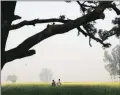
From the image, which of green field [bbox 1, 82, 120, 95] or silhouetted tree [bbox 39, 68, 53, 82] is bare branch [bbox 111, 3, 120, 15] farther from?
silhouetted tree [bbox 39, 68, 53, 82]

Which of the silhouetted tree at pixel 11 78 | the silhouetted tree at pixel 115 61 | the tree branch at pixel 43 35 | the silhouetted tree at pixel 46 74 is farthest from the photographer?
the silhouetted tree at pixel 46 74

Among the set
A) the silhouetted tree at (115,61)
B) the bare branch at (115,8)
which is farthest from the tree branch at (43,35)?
the silhouetted tree at (115,61)

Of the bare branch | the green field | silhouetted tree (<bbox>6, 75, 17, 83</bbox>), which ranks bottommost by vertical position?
the green field

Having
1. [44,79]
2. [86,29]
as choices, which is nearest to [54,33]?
[86,29]

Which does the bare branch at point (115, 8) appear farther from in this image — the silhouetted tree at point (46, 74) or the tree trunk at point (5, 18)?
the silhouetted tree at point (46, 74)

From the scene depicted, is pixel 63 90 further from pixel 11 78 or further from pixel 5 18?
pixel 11 78

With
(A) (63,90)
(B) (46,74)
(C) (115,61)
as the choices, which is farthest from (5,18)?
(B) (46,74)

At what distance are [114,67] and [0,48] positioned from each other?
336ft

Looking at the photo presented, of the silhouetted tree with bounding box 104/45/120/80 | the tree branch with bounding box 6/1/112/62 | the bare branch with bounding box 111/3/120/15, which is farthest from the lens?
the silhouetted tree with bounding box 104/45/120/80

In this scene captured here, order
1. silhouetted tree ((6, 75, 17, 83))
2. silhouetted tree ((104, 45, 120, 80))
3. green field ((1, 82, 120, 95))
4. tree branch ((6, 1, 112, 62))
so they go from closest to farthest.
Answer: tree branch ((6, 1, 112, 62)) → green field ((1, 82, 120, 95)) → silhouetted tree ((104, 45, 120, 80)) → silhouetted tree ((6, 75, 17, 83))

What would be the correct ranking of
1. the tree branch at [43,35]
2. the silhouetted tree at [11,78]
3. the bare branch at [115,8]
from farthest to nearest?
1. the silhouetted tree at [11,78]
2. the bare branch at [115,8]
3. the tree branch at [43,35]

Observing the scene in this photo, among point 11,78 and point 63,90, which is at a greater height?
point 11,78

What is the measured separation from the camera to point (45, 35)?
1135cm

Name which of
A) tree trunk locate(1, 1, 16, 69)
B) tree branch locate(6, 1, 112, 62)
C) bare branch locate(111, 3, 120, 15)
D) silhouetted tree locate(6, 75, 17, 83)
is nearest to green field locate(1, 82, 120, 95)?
bare branch locate(111, 3, 120, 15)
